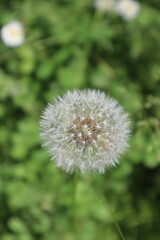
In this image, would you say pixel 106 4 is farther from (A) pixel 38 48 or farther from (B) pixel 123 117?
(B) pixel 123 117

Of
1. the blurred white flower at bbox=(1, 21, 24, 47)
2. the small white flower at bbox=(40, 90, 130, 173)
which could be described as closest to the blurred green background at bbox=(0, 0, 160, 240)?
the blurred white flower at bbox=(1, 21, 24, 47)

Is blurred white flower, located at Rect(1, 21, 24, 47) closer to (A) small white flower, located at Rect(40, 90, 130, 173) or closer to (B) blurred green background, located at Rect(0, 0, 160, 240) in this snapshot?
(B) blurred green background, located at Rect(0, 0, 160, 240)

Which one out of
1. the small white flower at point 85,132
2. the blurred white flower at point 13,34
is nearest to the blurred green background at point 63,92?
the blurred white flower at point 13,34

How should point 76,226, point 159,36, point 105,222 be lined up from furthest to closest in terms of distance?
point 159,36 → point 105,222 → point 76,226

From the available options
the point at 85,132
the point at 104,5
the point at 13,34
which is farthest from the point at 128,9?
the point at 85,132

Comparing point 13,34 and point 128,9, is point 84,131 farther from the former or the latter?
point 128,9

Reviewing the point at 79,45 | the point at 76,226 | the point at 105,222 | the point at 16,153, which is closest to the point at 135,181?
the point at 105,222
